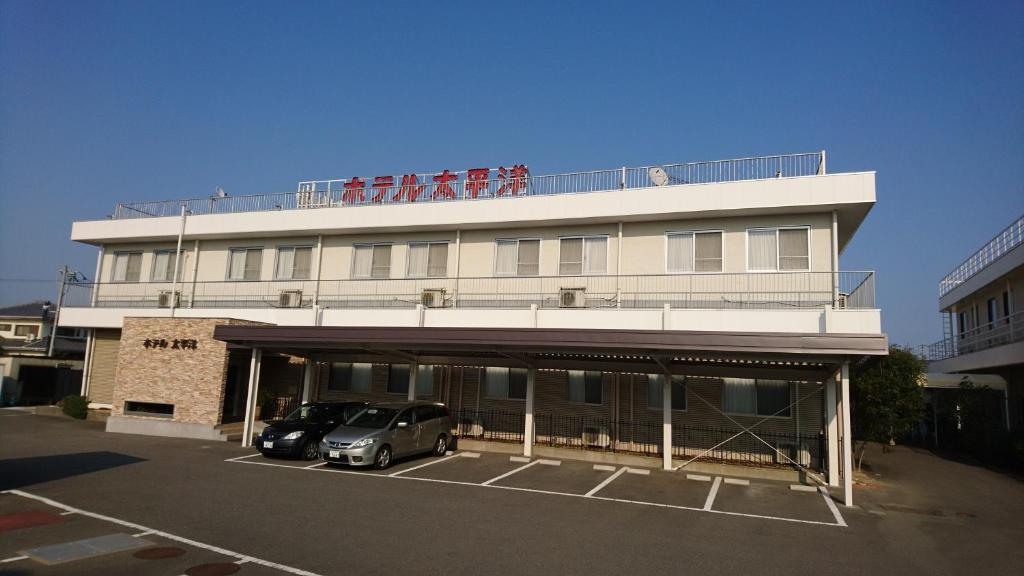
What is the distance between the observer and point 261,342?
1914 centimetres

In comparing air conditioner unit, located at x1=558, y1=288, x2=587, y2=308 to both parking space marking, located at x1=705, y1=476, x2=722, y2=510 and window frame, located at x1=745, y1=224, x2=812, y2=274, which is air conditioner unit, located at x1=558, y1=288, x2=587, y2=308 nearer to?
window frame, located at x1=745, y1=224, x2=812, y2=274

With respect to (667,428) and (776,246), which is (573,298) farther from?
(776,246)

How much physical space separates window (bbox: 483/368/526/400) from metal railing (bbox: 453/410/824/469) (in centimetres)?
57

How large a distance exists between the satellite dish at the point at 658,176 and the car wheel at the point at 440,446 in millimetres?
9912

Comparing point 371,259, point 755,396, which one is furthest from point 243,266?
point 755,396

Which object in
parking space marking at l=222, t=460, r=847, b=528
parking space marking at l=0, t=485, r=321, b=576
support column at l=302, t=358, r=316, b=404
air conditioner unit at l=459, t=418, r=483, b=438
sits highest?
support column at l=302, t=358, r=316, b=404

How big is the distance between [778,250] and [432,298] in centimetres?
1061

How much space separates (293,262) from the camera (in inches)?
937

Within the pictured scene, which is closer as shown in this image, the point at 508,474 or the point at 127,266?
the point at 508,474

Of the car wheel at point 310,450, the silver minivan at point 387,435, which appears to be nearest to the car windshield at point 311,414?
the car wheel at point 310,450

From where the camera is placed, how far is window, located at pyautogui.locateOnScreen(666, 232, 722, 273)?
18.5 m

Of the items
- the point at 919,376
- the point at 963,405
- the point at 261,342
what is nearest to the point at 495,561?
the point at 261,342

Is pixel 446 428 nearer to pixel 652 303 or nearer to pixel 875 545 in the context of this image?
pixel 652 303

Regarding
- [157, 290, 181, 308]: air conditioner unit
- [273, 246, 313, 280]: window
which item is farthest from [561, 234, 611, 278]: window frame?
[157, 290, 181, 308]: air conditioner unit
